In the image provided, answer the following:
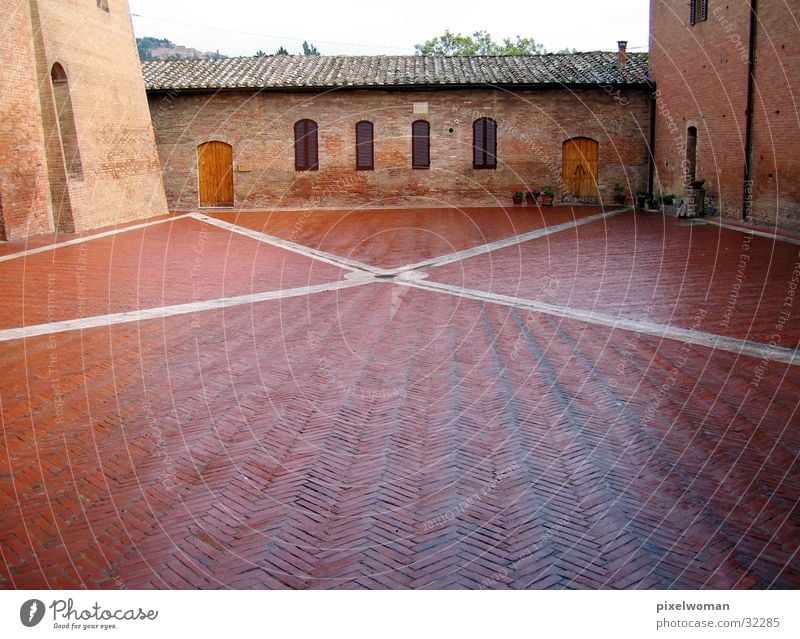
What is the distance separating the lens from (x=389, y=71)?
1208 inches

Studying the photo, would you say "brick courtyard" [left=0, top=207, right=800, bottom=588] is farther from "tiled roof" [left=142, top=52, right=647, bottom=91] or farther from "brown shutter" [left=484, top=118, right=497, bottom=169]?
"tiled roof" [left=142, top=52, right=647, bottom=91]

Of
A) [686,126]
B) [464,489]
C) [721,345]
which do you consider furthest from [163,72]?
[464,489]

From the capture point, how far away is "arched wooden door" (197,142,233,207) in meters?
30.2

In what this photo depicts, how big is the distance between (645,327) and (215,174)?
919 inches

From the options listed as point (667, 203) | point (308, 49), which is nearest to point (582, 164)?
point (667, 203)

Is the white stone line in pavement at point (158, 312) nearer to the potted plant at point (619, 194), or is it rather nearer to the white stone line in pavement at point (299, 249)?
the white stone line in pavement at point (299, 249)

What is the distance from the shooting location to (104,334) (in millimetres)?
10320

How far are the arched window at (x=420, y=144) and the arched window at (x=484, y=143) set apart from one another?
1715mm

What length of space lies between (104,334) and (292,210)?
2007 cm

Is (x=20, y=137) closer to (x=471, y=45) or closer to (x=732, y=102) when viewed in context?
(x=732, y=102)

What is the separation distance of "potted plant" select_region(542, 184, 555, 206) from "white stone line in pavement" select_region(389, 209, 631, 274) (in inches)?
139

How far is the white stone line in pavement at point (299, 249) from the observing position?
15773 millimetres

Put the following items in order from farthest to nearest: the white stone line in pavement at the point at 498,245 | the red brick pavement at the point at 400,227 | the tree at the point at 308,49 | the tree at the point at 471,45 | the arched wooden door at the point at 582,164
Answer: the tree at the point at 308,49
the tree at the point at 471,45
the arched wooden door at the point at 582,164
the red brick pavement at the point at 400,227
the white stone line in pavement at the point at 498,245
